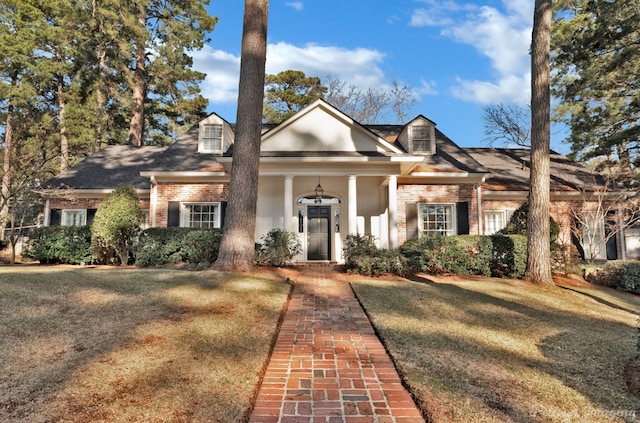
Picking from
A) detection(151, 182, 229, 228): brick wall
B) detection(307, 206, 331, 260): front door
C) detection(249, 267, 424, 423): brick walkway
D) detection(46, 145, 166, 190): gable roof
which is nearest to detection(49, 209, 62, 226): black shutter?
detection(46, 145, 166, 190): gable roof

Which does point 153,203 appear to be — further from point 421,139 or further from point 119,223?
point 421,139

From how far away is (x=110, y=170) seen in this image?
14.1m

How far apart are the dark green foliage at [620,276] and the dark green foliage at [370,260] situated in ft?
16.9

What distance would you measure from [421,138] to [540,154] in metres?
5.11

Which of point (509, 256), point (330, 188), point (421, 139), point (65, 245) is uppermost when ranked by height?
point (421, 139)

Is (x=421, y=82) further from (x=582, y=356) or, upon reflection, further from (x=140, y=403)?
(x=140, y=403)

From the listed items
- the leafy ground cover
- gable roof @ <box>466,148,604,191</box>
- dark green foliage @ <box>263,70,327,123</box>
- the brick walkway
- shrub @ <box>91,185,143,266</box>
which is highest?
dark green foliage @ <box>263,70,327,123</box>

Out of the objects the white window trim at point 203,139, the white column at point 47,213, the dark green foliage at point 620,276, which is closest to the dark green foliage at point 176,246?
the white window trim at point 203,139

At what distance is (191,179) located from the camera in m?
12.1

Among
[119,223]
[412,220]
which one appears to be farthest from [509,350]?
[119,223]

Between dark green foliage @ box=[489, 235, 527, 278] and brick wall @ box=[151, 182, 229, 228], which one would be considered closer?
dark green foliage @ box=[489, 235, 527, 278]

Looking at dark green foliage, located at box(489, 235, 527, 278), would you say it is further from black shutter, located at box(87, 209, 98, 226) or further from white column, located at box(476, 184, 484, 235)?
black shutter, located at box(87, 209, 98, 226)

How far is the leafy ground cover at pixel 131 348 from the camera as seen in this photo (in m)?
2.51

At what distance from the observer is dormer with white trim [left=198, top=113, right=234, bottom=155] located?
13.2 m
